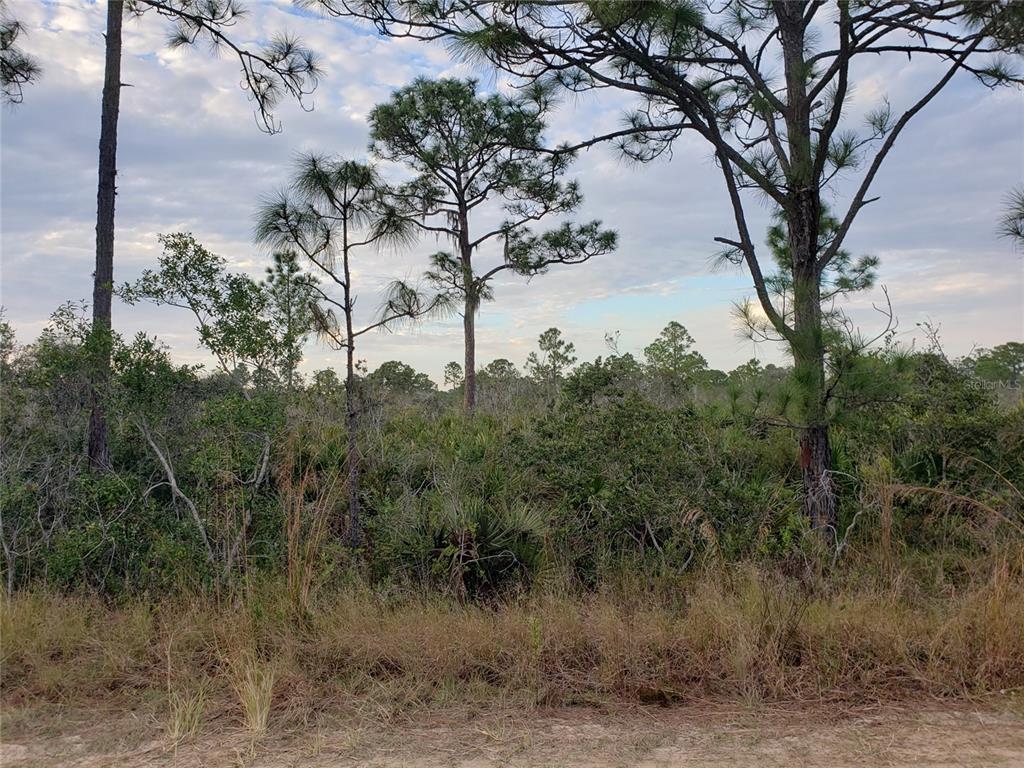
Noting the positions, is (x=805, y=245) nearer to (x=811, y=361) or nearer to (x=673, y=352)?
(x=811, y=361)

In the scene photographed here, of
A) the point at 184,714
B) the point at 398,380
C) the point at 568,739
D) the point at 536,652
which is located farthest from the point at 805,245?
the point at 398,380

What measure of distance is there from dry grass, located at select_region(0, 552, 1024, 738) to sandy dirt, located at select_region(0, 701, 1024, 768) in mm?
160

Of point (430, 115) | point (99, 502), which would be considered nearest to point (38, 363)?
point (99, 502)

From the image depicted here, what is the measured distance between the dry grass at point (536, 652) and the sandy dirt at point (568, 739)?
0.52ft

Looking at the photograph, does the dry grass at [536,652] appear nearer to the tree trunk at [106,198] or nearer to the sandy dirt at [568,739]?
the sandy dirt at [568,739]

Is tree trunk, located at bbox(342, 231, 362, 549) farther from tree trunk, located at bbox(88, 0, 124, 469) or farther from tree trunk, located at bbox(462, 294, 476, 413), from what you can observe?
tree trunk, located at bbox(462, 294, 476, 413)

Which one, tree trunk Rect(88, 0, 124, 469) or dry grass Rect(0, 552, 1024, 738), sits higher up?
tree trunk Rect(88, 0, 124, 469)

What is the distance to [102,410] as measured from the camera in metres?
7.72

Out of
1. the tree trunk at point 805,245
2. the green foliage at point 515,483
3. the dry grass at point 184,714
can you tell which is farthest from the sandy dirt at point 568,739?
the tree trunk at point 805,245

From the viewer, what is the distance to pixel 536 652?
4602 mm

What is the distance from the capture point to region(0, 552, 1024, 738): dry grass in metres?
4.29

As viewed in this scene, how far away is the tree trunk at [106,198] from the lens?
8148 mm

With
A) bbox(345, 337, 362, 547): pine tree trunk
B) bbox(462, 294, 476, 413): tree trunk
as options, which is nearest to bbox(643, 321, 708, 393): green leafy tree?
bbox(462, 294, 476, 413): tree trunk

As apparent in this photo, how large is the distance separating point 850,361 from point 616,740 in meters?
4.07
